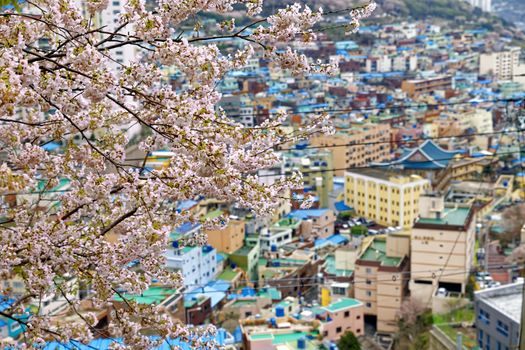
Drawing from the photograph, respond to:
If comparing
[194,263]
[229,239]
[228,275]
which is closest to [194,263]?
[194,263]

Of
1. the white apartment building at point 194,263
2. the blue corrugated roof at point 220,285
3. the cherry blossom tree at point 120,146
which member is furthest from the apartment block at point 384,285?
the cherry blossom tree at point 120,146

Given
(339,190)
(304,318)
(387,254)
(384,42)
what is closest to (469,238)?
(387,254)

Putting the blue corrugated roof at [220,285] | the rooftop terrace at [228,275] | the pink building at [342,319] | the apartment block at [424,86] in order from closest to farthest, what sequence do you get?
the pink building at [342,319]
the blue corrugated roof at [220,285]
the rooftop terrace at [228,275]
the apartment block at [424,86]

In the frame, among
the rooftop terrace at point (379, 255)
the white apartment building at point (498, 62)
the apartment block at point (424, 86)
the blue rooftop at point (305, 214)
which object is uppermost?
the white apartment building at point (498, 62)

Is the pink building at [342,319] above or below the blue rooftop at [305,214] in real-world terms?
below

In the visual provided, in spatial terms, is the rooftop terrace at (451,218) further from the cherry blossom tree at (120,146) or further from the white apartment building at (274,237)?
the cherry blossom tree at (120,146)

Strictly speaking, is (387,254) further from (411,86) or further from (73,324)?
(411,86)

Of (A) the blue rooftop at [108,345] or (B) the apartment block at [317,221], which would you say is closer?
(A) the blue rooftop at [108,345]
